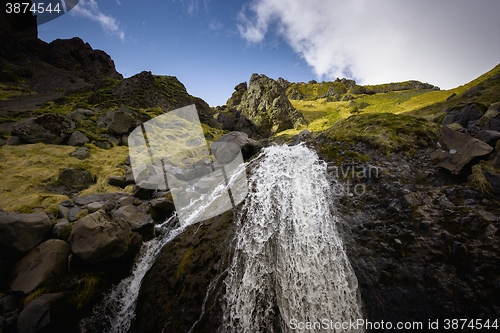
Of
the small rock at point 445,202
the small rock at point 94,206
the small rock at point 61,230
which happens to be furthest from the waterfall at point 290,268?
the small rock at point 94,206

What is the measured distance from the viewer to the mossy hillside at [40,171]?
24.5 ft

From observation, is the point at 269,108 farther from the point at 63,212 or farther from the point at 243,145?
the point at 63,212

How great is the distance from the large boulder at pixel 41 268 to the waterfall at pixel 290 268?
4.83 m

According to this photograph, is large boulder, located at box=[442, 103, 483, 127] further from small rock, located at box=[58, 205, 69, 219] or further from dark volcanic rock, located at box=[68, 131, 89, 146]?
dark volcanic rock, located at box=[68, 131, 89, 146]

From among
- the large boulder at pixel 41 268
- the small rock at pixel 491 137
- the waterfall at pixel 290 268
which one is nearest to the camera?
the waterfall at pixel 290 268

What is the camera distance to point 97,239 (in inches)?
235

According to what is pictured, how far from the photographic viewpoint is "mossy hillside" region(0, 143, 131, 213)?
7477mm

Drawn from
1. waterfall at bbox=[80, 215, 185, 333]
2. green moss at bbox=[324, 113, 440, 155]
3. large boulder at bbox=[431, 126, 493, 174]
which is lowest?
waterfall at bbox=[80, 215, 185, 333]

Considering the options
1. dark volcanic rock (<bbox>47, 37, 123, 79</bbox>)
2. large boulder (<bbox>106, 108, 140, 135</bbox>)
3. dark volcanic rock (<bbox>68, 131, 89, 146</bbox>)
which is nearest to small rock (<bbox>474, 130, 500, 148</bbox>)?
dark volcanic rock (<bbox>68, 131, 89, 146</bbox>)

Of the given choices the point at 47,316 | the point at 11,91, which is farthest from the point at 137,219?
the point at 11,91

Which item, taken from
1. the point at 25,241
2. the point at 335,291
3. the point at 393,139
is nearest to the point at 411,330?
the point at 335,291

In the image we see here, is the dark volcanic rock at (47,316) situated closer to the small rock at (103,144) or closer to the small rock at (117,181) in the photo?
the small rock at (117,181)

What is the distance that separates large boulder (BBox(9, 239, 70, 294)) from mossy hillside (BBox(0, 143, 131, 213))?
2.17 meters

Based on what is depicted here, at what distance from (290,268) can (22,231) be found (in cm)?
794
